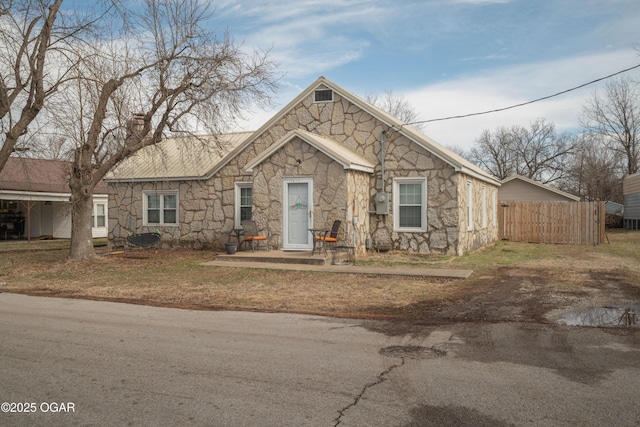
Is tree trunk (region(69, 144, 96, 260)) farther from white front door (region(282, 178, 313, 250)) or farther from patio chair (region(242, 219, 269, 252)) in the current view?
white front door (region(282, 178, 313, 250))

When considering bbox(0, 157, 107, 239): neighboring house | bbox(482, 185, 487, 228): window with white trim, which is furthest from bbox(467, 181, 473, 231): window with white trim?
bbox(0, 157, 107, 239): neighboring house

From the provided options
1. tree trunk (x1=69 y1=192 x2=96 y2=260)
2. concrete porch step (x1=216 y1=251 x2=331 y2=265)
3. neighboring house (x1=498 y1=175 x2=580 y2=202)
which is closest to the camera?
concrete porch step (x1=216 y1=251 x2=331 y2=265)

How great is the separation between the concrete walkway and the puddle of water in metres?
3.87

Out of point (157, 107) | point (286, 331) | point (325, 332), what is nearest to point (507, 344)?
point (325, 332)

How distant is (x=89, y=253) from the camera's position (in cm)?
1652

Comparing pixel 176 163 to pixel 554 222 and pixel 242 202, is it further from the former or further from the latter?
pixel 554 222

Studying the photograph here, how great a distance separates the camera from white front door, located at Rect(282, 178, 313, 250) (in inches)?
644

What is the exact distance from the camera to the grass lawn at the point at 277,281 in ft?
32.3

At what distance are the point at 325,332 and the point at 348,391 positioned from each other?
97.1 inches

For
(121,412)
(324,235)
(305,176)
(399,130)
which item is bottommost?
(121,412)

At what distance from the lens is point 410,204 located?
1723 centimetres

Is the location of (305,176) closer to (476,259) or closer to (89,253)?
(476,259)

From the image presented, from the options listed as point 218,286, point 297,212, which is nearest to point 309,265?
point 297,212

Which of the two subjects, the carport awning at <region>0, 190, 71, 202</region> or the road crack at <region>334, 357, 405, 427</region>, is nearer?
the road crack at <region>334, 357, 405, 427</region>
